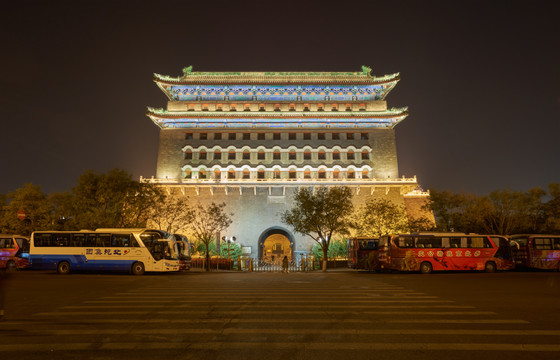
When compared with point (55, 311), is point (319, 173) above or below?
above

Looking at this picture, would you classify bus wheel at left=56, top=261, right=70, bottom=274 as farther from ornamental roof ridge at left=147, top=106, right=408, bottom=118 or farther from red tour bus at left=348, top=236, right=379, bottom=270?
ornamental roof ridge at left=147, top=106, right=408, bottom=118

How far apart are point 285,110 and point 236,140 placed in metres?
6.69

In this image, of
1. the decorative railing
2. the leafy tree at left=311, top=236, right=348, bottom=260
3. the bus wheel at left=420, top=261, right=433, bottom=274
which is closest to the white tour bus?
the bus wheel at left=420, top=261, right=433, bottom=274

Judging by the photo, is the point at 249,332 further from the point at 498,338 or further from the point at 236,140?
the point at 236,140

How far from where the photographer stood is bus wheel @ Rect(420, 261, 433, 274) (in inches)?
850

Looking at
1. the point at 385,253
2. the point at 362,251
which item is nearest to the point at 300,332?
the point at 385,253

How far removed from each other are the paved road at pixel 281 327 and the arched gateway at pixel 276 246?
97.2ft

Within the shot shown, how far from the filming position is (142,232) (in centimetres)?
2058

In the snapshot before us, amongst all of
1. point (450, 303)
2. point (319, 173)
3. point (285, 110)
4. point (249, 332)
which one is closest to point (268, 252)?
point (319, 173)

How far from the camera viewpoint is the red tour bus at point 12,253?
23844 millimetres

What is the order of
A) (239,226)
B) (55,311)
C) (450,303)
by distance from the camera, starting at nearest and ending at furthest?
(55,311) → (450,303) → (239,226)

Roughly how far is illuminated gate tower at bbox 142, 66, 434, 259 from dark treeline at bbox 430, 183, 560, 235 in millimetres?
6989

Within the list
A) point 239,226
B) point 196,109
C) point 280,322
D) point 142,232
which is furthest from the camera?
point 196,109

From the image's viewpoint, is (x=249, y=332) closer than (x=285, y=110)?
Yes
